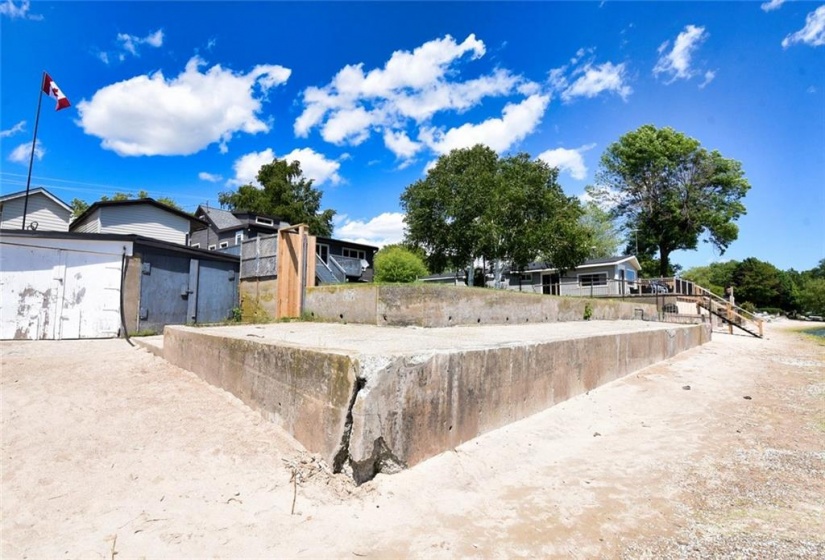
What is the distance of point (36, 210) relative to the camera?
17.5 m

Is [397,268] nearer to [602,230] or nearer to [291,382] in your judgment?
[291,382]

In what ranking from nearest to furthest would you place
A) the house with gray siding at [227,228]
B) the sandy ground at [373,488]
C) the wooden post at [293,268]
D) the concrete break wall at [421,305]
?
1. the sandy ground at [373,488]
2. the concrete break wall at [421,305]
3. the wooden post at [293,268]
4. the house with gray siding at [227,228]

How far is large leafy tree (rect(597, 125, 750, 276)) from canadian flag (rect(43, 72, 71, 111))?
3768 cm

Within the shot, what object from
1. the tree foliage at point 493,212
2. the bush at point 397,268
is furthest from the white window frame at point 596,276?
the bush at point 397,268

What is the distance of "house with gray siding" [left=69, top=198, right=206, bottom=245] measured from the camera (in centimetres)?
1712

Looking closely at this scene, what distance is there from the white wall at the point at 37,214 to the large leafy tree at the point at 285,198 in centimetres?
1730

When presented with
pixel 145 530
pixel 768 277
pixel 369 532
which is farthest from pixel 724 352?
pixel 768 277

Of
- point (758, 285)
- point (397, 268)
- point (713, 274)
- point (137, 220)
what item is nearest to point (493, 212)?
point (397, 268)

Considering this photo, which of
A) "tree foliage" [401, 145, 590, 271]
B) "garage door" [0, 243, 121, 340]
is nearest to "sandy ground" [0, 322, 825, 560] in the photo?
"garage door" [0, 243, 121, 340]

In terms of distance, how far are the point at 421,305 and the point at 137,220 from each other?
52.8ft

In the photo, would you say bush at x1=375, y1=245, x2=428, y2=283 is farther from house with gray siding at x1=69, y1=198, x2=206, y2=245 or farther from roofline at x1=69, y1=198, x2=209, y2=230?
roofline at x1=69, y1=198, x2=209, y2=230

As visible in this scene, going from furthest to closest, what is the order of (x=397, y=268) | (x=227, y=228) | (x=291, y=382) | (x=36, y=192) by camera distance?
(x=227, y=228) → (x=36, y=192) → (x=397, y=268) → (x=291, y=382)

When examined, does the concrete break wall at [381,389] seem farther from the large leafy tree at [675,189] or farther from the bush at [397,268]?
the large leafy tree at [675,189]

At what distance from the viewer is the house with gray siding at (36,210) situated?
659 inches
